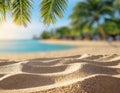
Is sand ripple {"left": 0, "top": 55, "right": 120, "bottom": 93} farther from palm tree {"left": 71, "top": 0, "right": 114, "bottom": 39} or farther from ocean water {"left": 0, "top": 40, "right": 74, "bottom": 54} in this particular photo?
palm tree {"left": 71, "top": 0, "right": 114, "bottom": 39}

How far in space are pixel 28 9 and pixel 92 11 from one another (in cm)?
2764

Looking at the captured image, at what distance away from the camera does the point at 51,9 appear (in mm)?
5059

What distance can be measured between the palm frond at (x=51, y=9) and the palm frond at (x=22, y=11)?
260 millimetres

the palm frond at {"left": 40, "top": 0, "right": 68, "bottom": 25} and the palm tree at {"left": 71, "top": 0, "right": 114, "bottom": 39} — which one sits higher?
the palm tree at {"left": 71, "top": 0, "right": 114, "bottom": 39}

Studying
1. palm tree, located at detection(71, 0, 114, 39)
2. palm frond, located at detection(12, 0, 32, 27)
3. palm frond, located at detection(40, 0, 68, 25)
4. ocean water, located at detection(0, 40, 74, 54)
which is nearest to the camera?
palm frond, located at detection(40, 0, 68, 25)

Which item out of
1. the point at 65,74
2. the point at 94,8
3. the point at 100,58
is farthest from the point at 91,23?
the point at 65,74

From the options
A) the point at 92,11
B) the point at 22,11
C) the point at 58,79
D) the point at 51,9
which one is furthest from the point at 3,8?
the point at 92,11

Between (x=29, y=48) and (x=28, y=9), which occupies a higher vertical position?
(x=28, y=9)

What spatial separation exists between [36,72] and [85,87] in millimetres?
1431

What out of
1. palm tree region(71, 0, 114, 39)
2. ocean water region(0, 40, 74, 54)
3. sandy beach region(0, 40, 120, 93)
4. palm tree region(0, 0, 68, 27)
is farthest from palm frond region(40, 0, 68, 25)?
palm tree region(71, 0, 114, 39)

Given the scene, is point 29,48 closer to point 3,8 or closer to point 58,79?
point 3,8

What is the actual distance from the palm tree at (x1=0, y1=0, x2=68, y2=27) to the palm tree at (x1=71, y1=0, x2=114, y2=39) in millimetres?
26452

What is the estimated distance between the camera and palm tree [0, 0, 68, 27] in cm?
502

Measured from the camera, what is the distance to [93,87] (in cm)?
401
